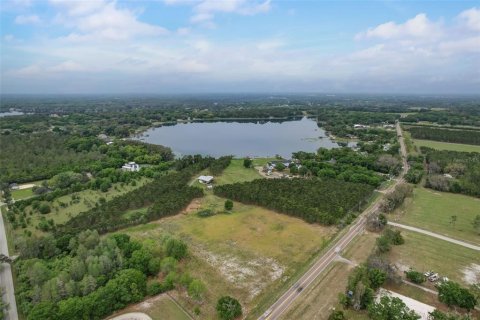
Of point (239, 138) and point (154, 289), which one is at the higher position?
point (239, 138)

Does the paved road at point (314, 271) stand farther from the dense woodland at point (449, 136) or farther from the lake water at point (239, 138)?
the dense woodland at point (449, 136)

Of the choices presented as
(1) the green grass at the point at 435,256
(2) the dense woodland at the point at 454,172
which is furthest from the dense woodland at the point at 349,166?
(1) the green grass at the point at 435,256

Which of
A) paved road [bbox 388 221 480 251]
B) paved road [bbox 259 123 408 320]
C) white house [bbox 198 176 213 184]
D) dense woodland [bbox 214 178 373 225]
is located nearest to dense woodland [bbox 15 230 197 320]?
paved road [bbox 259 123 408 320]

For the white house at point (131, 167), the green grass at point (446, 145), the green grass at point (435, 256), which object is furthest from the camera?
the green grass at point (446, 145)

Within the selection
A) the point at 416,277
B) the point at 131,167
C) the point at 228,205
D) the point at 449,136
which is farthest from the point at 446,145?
the point at 131,167

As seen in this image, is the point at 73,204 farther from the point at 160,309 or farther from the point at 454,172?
the point at 454,172

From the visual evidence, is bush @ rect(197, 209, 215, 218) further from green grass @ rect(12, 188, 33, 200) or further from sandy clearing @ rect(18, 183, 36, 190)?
sandy clearing @ rect(18, 183, 36, 190)

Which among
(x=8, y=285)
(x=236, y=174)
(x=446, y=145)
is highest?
(x=446, y=145)
